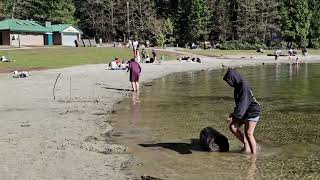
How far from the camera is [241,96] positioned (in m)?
11.5

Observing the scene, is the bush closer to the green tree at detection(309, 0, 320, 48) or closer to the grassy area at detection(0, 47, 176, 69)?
the green tree at detection(309, 0, 320, 48)

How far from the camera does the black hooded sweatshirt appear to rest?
1148cm

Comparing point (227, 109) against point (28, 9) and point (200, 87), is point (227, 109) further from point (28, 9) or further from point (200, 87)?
point (28, 9)

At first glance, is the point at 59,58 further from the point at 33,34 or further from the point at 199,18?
the point at 199,18

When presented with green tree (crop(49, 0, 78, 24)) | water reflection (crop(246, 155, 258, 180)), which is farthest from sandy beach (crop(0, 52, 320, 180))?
green tree (crop(49, 0, 78, 24))

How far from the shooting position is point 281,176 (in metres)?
10.2

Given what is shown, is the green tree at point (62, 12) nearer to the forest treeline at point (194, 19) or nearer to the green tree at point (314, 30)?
the forest treeline at point (194, 19)

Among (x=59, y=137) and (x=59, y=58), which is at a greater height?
(x=59, y=58)

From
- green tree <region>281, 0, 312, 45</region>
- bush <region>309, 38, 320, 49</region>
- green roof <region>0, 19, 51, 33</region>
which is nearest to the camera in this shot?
green roof <region>0, 19, 51, 33</region>

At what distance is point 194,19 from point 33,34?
1324 inches

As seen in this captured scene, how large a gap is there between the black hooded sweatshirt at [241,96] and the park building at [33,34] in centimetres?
7758

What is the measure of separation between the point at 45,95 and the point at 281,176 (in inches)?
655

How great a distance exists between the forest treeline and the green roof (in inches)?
502

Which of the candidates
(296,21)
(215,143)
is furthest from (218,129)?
(296,21)
